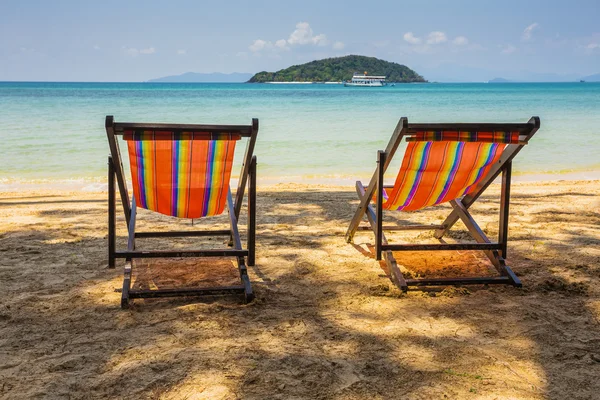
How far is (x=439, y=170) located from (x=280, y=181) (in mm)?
5894

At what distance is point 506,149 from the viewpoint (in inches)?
143

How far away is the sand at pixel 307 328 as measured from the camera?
233cm

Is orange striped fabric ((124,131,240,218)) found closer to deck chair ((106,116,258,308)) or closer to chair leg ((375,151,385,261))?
deck chair ((106,116,258,308))

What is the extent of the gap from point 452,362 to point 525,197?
4.83 m

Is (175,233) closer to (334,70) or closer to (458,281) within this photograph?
(458,281)

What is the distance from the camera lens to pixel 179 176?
346 cm

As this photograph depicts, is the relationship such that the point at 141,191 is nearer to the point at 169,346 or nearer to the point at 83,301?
the point at 83,301

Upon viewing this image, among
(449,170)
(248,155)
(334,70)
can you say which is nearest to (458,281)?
(449,170)

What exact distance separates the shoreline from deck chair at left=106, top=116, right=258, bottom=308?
184 inches

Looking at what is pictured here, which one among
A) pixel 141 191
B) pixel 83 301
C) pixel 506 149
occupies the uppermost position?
pixel 506 149

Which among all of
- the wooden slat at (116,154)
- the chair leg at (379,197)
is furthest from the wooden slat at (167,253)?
the chair leg at (379,197)

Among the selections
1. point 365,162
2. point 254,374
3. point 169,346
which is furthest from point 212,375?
point 365,162

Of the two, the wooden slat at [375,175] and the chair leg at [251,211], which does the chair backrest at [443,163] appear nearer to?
the wooden slat at [375,175]

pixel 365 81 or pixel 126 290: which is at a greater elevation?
A: pixel 365 81
